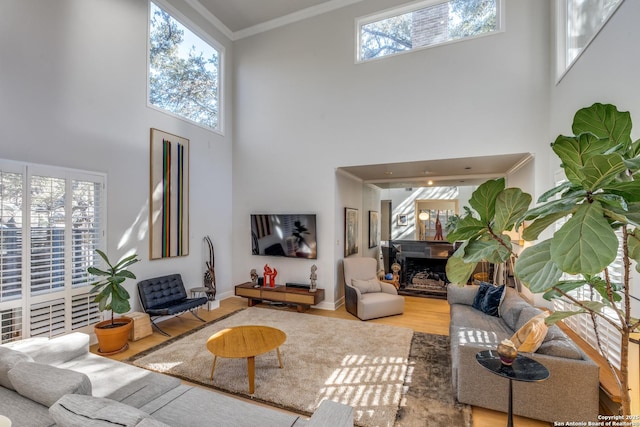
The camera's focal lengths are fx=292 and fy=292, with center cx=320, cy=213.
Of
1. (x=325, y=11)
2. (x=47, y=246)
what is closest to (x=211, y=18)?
(x=325, y=11)

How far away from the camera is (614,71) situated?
232 centimetres

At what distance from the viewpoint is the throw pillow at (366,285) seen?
16.9 feet

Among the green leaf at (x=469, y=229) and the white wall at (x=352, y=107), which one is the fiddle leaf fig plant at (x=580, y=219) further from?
the white wall at (x=352, y=107)

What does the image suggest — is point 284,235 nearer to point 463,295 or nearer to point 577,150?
point 463,295

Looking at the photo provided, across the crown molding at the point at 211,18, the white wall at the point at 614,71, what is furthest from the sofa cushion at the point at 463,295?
the crown molding at the point at 211,18

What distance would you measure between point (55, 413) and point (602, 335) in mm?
3875

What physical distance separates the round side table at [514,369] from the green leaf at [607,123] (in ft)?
5.16

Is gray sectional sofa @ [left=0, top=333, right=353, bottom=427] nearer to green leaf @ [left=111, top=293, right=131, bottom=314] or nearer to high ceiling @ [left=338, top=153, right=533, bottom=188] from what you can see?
green leaf @ [left=111, top=293, right=131, bottom=314]

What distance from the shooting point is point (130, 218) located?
14.0ft

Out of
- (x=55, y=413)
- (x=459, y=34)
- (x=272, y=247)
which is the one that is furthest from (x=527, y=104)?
(x=55, y=413)

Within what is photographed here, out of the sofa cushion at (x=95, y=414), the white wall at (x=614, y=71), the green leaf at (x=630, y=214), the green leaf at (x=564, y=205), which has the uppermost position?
the white wall at (x=614, y=71)

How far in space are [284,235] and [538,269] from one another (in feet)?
15.5

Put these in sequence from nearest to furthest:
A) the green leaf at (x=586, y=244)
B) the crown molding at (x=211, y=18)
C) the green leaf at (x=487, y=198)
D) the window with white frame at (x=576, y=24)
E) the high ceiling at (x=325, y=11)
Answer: the green leaf at (x=586, y=244)
the green leaf at (x=487, y=198)
the window with white frame at (x=576, y=24)
the high ceiling at (x=325, y=11)
the crown molding at (x=211, y=18)

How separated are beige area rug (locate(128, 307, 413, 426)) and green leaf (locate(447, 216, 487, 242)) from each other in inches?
72.4
